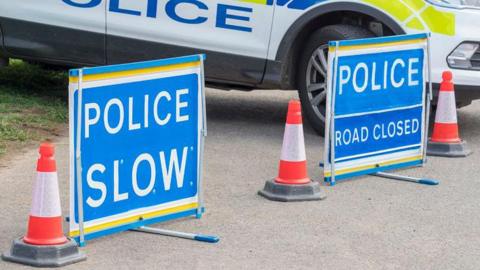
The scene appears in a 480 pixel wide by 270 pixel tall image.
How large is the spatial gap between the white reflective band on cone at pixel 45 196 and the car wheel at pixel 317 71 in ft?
13.2

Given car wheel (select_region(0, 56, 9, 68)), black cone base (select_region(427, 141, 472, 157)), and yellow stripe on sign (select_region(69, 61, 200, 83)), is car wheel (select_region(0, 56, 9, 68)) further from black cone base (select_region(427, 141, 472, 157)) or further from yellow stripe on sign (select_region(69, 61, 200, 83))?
yellow stripe on sign (select_region(69, 61, 200, 83))

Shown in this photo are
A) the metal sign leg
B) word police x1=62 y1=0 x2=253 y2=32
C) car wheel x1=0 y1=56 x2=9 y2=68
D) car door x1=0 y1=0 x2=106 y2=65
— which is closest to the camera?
the metal sign leg

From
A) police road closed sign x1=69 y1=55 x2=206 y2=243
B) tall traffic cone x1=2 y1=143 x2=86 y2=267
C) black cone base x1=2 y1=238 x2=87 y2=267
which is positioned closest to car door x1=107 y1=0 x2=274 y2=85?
police road closed sign x1=69 y1=55 x2=206 y2=243

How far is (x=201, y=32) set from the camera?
9398mm

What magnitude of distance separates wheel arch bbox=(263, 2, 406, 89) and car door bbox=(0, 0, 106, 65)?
150 cm

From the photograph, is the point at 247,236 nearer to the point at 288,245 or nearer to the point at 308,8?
the point at 288,245

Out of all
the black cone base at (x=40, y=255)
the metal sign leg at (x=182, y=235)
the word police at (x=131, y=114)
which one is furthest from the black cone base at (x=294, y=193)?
the black cone base at (x=40, y=255)

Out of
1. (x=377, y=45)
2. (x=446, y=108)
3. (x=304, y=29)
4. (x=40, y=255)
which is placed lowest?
(x=40, y=255)

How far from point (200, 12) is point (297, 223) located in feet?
10.2

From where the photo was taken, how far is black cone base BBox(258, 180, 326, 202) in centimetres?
726

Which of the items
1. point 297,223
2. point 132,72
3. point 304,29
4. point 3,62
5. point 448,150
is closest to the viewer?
point 132,72

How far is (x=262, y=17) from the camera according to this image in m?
9.28

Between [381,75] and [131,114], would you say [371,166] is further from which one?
[131,114]

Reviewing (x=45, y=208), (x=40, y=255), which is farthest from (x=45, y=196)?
(x=40, y=255)
